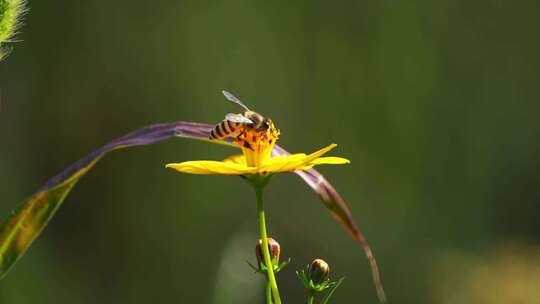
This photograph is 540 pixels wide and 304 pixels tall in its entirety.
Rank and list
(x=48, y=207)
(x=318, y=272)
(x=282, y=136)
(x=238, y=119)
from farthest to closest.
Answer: (x=282, y=136) → (x=238, y=119) → (x=318, y=272) → (x=48, y=207)

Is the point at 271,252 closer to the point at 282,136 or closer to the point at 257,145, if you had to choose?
the point at 257,145

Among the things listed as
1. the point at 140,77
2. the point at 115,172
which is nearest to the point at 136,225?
the point at 115,172

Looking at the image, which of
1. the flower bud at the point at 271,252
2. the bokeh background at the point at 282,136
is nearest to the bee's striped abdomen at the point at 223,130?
the flower bud at the point at 271,252

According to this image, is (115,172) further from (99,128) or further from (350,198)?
(350,198)

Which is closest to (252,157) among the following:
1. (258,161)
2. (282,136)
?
(258,161)

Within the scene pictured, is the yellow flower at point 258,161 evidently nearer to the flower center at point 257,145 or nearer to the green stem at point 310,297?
the flower center at point 257,145

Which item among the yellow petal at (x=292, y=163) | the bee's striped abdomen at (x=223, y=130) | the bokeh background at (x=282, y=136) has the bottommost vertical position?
the bokeh background at (x=282, y=136)
